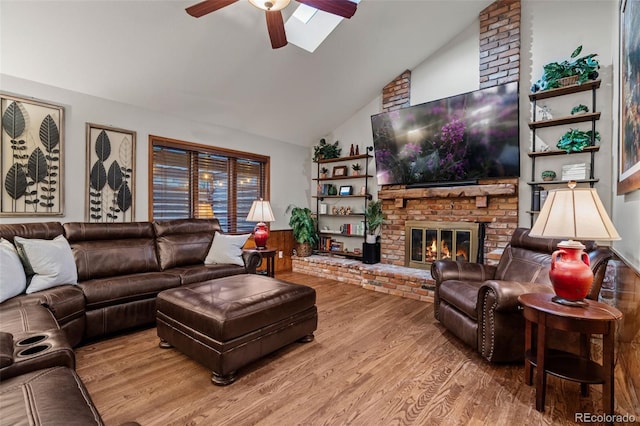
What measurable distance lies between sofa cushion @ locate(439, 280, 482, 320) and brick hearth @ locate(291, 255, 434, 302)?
1104 millimetres

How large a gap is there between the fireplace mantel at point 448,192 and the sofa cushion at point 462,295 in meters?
1.56

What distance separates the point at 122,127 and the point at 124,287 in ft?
6.87

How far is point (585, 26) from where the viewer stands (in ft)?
11.4

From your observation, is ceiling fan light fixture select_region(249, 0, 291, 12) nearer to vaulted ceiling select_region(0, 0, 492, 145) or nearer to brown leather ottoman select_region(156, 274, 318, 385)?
vaulted ceiling select_region(0, 0, 492, 145)

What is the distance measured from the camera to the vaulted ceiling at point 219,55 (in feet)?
8.97

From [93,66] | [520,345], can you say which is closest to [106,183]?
[93,66]

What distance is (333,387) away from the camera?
75.6 inches

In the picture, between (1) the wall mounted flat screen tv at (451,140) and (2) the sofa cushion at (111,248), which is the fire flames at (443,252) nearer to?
(1) the wall mounted flat screen tv at (451,140)

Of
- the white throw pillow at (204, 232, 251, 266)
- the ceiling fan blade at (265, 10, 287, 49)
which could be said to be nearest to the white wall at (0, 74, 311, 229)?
the white throw pillow at (204, 232, 251, 266)

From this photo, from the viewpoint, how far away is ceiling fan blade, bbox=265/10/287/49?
2.36 metres

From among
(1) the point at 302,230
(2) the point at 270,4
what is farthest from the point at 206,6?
(1) the point at 302,230

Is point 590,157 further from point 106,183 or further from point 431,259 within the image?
point 106,183

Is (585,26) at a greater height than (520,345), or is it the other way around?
(585,26)

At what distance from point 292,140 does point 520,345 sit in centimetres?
466
